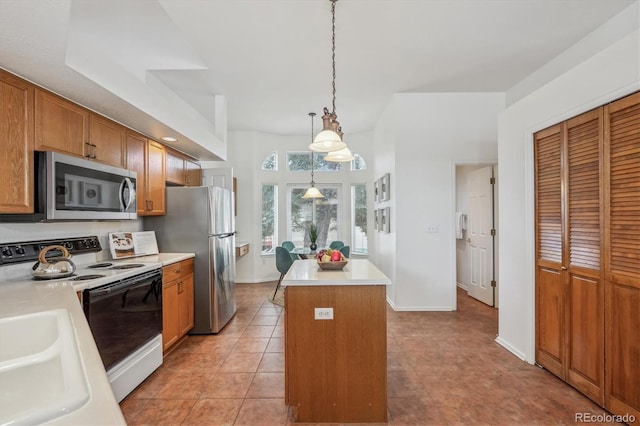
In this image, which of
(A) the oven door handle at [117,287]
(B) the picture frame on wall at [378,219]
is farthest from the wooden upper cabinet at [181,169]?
(B) the picture frame on wall at [378,219]

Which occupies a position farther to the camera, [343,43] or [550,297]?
[343,43]

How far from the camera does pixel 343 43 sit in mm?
2877

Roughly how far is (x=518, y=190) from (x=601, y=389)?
1548mm

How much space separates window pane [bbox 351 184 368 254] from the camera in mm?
6223

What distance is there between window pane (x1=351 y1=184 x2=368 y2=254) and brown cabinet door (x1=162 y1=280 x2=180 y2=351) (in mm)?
3891

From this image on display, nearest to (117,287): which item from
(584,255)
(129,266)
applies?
(129,266)

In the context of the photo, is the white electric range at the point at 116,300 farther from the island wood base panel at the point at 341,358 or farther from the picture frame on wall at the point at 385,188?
the picture frame on wall at the point at 385,188

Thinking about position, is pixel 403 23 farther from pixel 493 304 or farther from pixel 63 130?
pixel 493 304

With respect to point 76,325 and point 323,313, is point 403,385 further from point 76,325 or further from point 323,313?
point 76,325

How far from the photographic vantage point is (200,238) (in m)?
3.35

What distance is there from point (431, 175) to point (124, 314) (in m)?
3.65

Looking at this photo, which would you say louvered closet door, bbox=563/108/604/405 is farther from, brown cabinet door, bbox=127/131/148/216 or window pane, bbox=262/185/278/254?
window pane, bbox=262/185/278/254

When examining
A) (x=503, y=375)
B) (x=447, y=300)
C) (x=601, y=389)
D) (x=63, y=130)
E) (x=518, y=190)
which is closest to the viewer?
(x=601, y=389)

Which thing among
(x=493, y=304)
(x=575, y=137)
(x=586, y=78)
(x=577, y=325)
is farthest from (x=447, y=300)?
(x=586, y=78)
